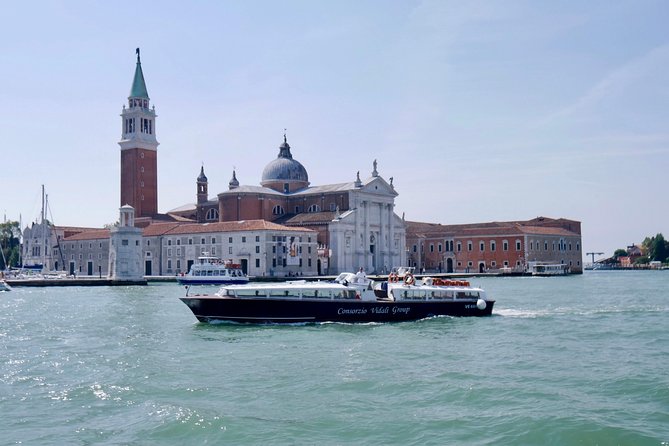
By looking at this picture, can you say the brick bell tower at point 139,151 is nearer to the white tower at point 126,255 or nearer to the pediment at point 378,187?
the white tower at point 126,255

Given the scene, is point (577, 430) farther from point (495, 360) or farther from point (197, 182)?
point (197, 182)

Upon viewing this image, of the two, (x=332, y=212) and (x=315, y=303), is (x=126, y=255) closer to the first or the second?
(x=332, y=212)

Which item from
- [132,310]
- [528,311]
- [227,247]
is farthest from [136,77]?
[528,311]

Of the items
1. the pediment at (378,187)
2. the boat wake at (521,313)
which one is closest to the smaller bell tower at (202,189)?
the pediment at (378,187)

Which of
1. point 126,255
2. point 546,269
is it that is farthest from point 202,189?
point 546,269

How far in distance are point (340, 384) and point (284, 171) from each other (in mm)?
70527

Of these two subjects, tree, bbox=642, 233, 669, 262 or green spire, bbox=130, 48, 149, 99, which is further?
tree, bbox=642, 233, 669, 262

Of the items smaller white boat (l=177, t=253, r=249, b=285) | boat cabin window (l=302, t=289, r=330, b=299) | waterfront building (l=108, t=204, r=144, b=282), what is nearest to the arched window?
→ waterfront building (l=108, t=204, r=144, b=282)

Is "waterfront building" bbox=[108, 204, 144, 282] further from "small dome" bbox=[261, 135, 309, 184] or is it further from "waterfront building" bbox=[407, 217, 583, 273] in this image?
"waterfront building" bbox=[407, 217, 583, 273]

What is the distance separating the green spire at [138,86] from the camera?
8206 centimetres

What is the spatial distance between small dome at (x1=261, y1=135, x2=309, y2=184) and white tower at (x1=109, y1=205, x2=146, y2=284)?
2182cm

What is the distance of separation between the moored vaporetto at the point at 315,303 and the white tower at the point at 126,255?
38.9 metres

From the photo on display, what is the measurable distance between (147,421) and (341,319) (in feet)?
44.9

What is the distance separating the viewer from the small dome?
3329 inches
